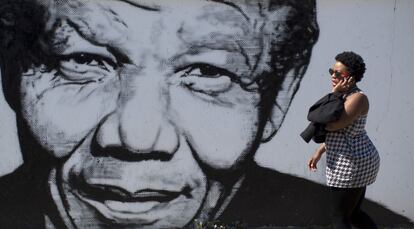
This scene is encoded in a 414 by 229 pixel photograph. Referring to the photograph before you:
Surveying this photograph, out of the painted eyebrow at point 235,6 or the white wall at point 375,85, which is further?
the white wall at point 375,85

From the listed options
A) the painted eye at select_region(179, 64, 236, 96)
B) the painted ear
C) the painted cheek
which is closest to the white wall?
the painted ear

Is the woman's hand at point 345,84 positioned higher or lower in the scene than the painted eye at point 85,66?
higher

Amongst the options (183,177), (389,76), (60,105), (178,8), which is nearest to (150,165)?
(183,177)

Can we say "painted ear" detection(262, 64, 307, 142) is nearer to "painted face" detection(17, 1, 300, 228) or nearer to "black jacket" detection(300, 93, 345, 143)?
"painted face" detection(17, 1, 300, 228)

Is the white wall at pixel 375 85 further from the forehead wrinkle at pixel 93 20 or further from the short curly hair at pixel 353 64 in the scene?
the forehead wrinkle at pixel 93 20

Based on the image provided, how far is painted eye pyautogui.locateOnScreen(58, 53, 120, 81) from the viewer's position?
428 cm

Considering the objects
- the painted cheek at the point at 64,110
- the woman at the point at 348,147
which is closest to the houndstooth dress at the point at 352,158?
the woman at the point at 348,147

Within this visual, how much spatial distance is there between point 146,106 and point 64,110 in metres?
0.63

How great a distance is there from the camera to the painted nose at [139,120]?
4.33 meters

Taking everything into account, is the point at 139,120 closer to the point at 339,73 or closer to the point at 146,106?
the point at 146,106

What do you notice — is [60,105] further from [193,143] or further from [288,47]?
[288,47]

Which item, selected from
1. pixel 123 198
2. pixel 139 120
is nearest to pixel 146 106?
pixel 139 120

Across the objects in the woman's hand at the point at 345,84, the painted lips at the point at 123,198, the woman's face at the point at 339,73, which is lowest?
the painted lips at the point at 123,198

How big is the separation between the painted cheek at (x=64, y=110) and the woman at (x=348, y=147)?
1.76 m
